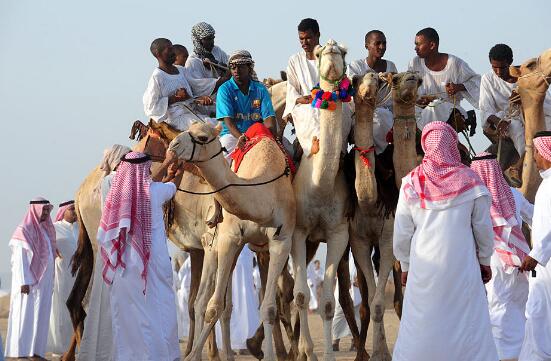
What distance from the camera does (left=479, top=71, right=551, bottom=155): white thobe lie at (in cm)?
1366

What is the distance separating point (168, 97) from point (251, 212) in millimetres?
2959

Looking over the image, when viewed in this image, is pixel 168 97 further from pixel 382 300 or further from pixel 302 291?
pixel 382 300

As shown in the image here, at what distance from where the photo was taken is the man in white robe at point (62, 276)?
1802 cm

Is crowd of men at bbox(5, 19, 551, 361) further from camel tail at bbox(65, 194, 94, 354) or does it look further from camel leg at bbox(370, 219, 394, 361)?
camel leg at bbox(370, 219, 394, 361)

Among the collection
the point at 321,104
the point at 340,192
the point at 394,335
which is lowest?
the point at 394,335

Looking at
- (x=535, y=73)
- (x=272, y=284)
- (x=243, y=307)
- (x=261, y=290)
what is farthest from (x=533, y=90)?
(x=243, y=307)

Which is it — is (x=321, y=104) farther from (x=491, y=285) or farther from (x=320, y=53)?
(x=491, y=285)

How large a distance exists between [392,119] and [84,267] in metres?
3.47

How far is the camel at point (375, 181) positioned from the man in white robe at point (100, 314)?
2.29 meters

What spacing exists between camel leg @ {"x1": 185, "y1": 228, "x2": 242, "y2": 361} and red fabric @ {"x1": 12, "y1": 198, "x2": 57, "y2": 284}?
4.52 metres

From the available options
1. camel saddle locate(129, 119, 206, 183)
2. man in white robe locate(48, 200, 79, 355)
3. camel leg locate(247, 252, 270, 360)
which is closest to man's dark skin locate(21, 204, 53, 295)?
man in white robe locate(48, 200, 79, 355)

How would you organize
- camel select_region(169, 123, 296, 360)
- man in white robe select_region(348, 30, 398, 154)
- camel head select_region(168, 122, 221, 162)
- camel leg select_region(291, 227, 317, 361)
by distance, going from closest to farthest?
camel head select_region(168, 122, 221, 162)
camel select_region(169, 123, 296, 360)
camel leg select_region(291, 227, 317, 361)
man in white robe select_region(348, 30, 398, 154)

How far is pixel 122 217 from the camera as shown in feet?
37.2

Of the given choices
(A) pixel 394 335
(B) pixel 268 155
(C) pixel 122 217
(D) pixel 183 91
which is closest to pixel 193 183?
(D) pixel 183 91
